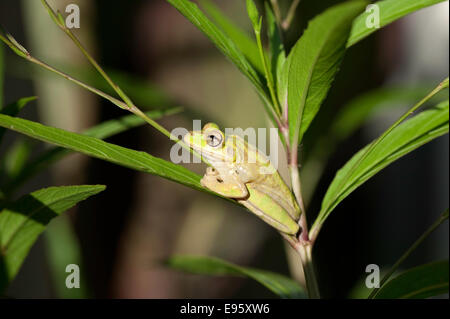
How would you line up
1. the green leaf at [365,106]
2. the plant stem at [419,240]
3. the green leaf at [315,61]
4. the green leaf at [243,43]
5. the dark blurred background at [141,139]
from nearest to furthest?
the green leaf at [315,61], the plant stem at [419,240], the green leaf at [243,43], the green leaf at [365,106], the dark blurred background at [141,139]

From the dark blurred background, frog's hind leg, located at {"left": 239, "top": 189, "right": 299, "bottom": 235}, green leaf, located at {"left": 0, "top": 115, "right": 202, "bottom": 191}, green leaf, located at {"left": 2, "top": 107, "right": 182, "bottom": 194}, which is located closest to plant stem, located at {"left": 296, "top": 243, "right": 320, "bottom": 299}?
frog's hind leg, located at {"left": 239, "top": 189, "right": 299, "bottom": 235}

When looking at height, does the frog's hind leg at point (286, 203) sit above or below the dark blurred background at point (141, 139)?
below

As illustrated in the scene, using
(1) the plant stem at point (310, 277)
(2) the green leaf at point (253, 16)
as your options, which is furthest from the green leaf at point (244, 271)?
(2) the green leaf at point (253, 16)

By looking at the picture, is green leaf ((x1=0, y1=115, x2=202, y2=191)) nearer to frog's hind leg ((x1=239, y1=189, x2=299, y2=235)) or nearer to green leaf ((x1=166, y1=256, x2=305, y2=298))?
frog's hind leg ((x1=239, y1=189, x2=299, y2=235))

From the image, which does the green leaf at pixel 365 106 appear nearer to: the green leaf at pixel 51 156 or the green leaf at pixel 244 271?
the green leaf at pixel 244 271

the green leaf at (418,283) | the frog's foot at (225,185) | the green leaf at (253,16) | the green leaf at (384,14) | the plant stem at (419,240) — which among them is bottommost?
the green leaf at (418,283)
